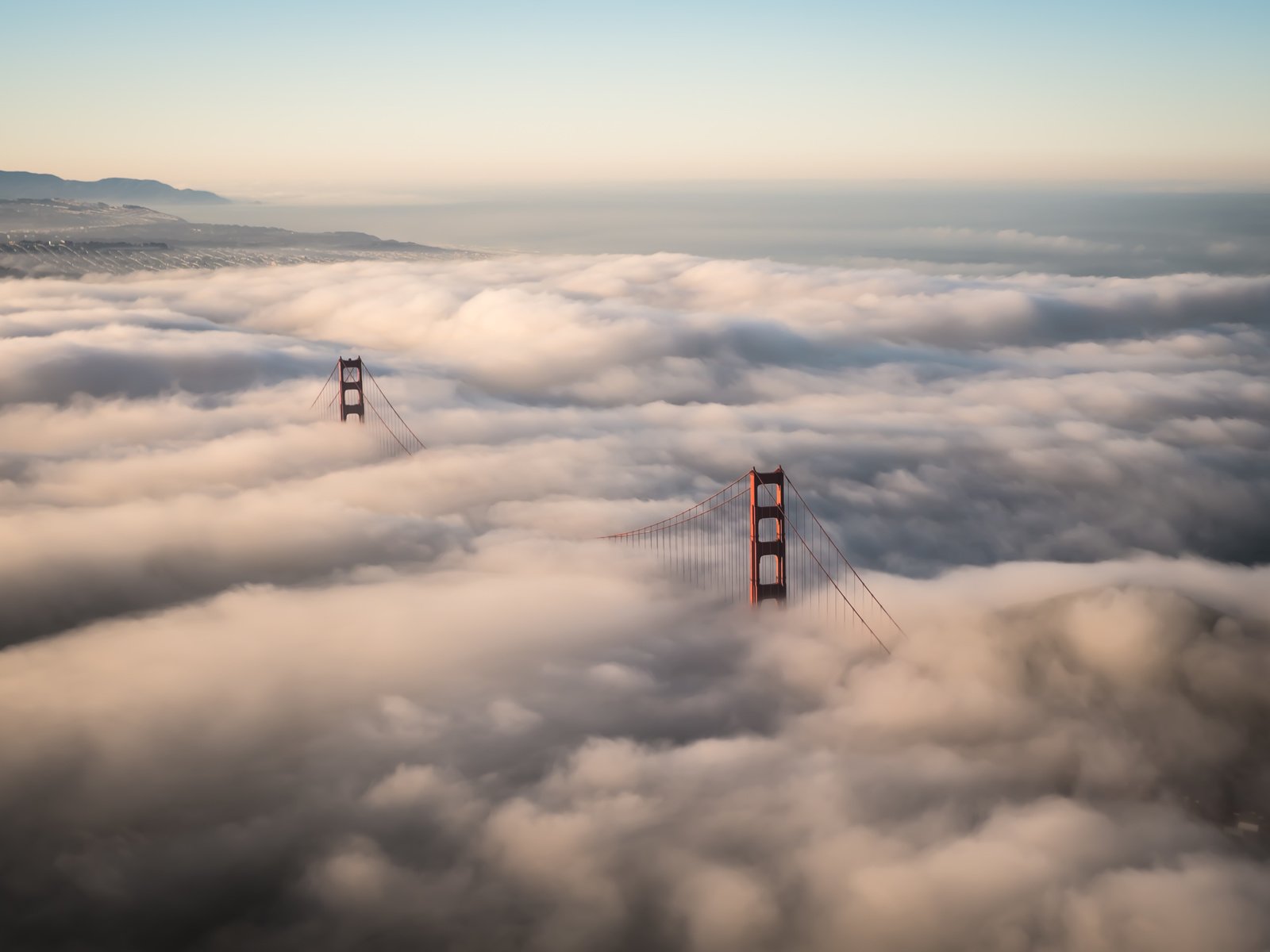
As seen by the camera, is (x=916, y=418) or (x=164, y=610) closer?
(x=164, y=610)

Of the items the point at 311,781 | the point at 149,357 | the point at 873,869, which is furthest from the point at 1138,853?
the point at 149,357

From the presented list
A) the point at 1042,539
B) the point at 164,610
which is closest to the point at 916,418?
the point at 1042,539

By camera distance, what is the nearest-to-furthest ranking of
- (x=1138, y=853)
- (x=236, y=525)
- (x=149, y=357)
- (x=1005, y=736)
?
(x=1138, y=853) → (x=1005, y=736) → (x=236, y=525) → (x=149, y=357)

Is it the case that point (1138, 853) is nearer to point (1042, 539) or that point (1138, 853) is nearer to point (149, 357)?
point (1042, 539)

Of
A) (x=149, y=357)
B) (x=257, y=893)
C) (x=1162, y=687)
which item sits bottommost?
(x=1162, y=687)

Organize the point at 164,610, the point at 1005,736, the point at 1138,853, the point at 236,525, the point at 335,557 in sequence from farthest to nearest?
the point at 236,525 → the point at 335,557 → the point at 164,610 → the point at 1005,736 → the point at 1138,853

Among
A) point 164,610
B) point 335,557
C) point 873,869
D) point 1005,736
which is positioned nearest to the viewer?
point 873,869

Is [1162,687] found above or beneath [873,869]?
beneath

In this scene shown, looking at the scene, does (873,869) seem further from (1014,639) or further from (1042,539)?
(1042,539)

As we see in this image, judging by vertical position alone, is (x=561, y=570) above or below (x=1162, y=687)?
above
